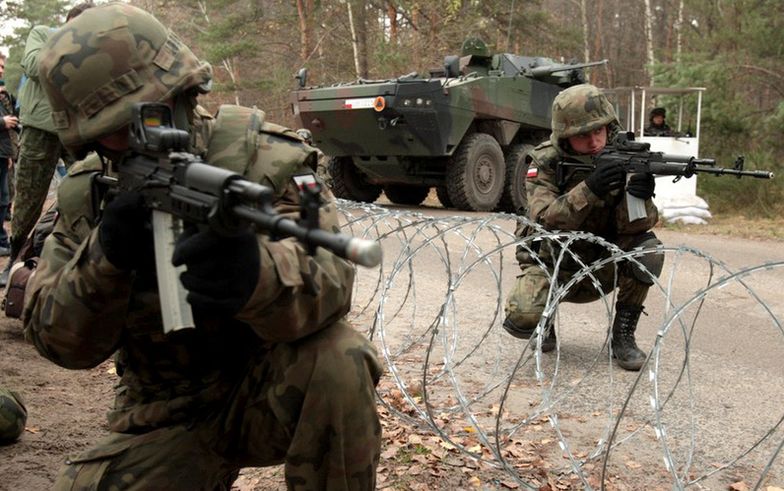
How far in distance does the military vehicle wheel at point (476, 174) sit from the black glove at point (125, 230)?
9604 millimetres

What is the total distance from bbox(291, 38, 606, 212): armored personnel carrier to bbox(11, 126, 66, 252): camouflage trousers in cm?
590

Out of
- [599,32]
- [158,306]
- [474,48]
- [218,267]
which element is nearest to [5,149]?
[158,306]

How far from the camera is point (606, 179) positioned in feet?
14.4

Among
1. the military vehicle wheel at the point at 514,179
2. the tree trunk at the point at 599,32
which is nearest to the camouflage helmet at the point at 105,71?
the military vehicle wheel at the point at 514,179

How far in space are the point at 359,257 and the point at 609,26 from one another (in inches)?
1265

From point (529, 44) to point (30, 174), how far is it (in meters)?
21.2

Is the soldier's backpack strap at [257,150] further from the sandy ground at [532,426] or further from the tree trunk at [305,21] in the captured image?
the tree trunk at [305,21]

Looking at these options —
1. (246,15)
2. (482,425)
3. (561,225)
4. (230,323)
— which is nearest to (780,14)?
(561,225)

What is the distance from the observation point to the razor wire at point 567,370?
285cm

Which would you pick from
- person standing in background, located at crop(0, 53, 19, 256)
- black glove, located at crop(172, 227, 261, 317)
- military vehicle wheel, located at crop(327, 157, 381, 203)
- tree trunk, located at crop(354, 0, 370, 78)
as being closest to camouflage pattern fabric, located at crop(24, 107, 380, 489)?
black glove, located at crop(172, 227, 261, 317)

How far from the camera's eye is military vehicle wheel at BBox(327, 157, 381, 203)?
1278 centimetres

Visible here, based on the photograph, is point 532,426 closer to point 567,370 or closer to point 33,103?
point 567,370

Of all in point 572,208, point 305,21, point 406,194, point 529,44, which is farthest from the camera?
point 529,44

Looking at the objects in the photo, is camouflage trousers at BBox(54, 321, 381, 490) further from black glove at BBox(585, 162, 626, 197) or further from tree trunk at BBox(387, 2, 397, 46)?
tree trunk at BBox(387, 2, 397, 46)
